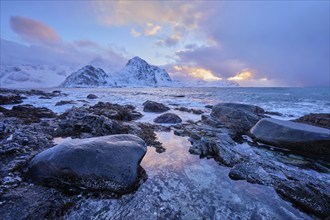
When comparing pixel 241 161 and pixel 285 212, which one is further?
pixel 241 161

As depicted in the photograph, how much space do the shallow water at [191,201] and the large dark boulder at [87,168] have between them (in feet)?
1.53

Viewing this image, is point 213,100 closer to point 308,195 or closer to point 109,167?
point 308,195

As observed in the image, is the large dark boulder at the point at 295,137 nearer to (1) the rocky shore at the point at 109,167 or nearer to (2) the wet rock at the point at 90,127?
(1) the rocky shore at the point at 109,167

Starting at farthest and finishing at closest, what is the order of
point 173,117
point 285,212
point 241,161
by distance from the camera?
point 173,117 < point 241,161 < point 285,212

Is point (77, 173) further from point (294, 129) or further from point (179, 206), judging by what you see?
point (294, 129)

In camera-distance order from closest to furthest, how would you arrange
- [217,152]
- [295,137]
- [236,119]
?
1. [217,152]
2. [295,137]
3. [236,119]

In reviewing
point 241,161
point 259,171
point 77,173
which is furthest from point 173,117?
point 77,173

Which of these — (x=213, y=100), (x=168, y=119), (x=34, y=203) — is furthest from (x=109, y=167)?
(x=213, y=100)

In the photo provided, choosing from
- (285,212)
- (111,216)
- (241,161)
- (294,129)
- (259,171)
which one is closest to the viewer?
(111,216)

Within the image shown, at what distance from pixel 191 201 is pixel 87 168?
10.2 feet

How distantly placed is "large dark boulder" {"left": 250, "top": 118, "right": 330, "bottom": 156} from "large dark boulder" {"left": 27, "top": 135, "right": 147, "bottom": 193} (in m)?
7.77

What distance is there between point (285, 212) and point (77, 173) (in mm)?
5701

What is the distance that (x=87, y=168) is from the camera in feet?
16.3

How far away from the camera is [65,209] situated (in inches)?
162
